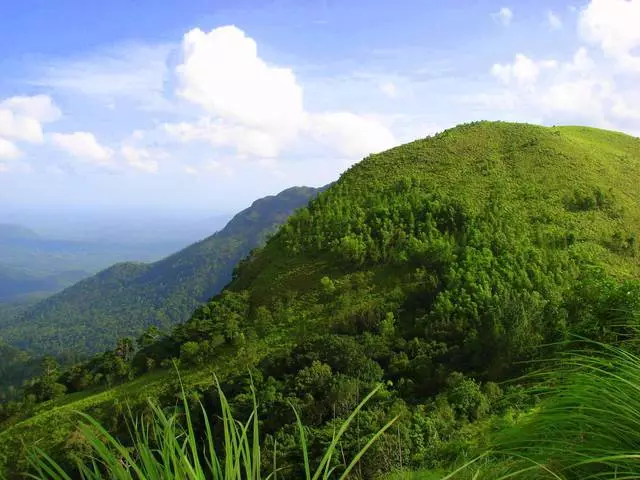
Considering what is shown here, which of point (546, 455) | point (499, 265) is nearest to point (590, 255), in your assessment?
point (499, 265)

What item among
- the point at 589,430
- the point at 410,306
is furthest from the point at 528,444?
the point at 410,306

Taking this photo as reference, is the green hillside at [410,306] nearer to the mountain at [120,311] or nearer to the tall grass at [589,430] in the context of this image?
the tall grass at [589,430]

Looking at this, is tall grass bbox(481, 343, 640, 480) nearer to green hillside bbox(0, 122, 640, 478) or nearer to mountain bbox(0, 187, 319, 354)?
green hillside bbox(0, 122, 640, 478)

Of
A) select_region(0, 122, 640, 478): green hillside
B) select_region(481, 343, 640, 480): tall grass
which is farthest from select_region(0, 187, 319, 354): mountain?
select_region(481, 343, 640, 480): tall grass

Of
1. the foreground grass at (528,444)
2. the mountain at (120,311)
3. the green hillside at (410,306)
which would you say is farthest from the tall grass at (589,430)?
the mountain at (120,311)

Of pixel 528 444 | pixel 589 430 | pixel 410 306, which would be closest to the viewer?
pixel 589 430

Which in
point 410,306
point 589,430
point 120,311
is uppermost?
point 589,430

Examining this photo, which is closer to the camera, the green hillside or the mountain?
the green hillside

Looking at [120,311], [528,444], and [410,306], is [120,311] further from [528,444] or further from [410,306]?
[528,444]

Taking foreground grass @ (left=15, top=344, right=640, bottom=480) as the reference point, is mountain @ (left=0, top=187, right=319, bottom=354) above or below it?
below
